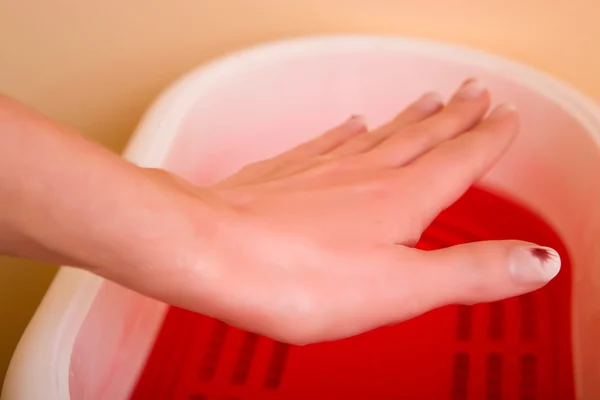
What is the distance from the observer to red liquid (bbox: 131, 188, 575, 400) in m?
0.59

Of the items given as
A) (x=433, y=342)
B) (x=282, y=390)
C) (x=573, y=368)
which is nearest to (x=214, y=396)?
(x=282, y=390)

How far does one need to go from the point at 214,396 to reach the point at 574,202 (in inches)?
16.4

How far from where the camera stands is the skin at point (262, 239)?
1.09ft

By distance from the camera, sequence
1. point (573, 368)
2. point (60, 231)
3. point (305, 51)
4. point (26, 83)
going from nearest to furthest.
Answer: point (60, 231) → point (573, 368) → point (305, 51) → point (26, 83)

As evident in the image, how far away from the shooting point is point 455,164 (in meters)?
0.56

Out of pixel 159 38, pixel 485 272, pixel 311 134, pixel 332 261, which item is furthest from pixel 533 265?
pixel 159 38

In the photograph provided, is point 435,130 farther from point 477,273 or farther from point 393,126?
point 477,273

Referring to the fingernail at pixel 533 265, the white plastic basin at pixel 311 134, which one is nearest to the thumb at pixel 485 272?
the fingernail at pixel 533 265

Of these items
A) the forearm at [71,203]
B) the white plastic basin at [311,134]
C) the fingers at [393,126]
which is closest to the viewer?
the forearm at [71,203]

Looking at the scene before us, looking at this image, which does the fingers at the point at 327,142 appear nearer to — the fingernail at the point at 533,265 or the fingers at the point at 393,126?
the fingers at the point at 393,126

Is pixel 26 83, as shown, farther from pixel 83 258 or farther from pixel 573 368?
pixel 573 368

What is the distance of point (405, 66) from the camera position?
2.40 feet

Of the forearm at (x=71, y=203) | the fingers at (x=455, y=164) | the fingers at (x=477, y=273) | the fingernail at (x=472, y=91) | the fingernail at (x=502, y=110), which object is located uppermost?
the fingernail at (x=472, y=91)

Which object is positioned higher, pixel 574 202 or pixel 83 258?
pixel 574 202
